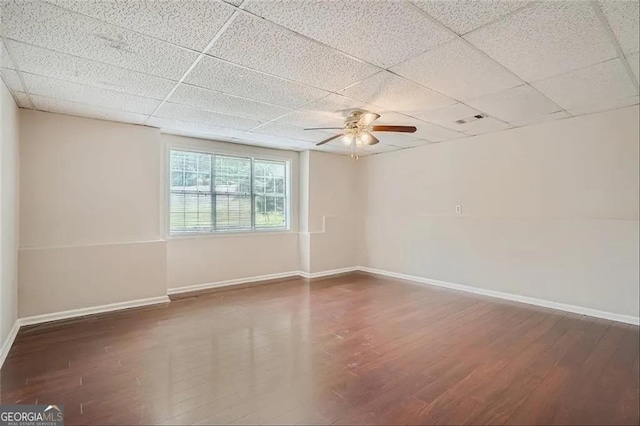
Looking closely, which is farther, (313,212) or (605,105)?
(313,212)

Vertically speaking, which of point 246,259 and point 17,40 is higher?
point 17,40

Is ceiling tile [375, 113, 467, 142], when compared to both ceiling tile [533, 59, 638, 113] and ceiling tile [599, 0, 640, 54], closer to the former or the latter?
ceiling tile [533, 59, 638, 113]

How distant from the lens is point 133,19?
6.27 ft

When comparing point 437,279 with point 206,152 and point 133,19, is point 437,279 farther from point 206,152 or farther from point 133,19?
point 133,19

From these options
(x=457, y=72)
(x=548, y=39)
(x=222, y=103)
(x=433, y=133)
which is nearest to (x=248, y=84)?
(x=222, y=103)

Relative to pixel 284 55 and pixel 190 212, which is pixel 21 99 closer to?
pixel 190 212

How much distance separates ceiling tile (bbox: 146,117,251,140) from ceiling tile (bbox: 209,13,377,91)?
2.06 m

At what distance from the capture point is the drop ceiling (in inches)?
73.0

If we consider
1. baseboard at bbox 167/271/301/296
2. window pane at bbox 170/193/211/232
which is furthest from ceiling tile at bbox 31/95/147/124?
baseboard at bbox 167/271/301/296

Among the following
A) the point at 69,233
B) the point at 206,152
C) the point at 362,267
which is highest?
the point at 206,152

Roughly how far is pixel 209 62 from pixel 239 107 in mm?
1067

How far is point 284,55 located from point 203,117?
1954 millimetres

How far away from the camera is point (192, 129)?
4.52 meters

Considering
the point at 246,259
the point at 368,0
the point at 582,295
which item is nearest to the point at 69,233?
the point at 246,259
